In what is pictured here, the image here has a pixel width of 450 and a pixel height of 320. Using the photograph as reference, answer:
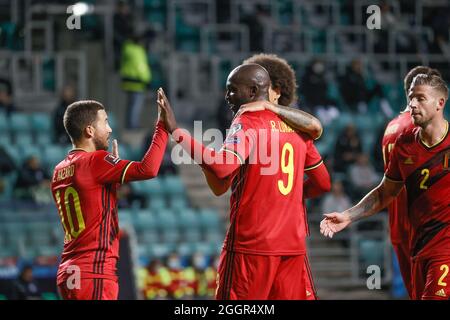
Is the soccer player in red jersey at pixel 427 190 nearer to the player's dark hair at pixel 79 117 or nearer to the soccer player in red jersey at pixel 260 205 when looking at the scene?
the soccer player in red jersey at pixel 260 205

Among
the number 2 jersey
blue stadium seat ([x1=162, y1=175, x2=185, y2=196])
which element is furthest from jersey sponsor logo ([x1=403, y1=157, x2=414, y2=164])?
blue stadium seat ([x1=162, y1=175, x2=185, y2=196])

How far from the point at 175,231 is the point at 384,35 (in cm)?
600

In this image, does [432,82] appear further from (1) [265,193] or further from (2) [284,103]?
(1) [265,193]

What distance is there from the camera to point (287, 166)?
21.8 ft

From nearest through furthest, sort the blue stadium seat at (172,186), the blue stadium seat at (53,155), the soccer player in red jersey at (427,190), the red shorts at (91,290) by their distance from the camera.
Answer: the red shorts at (91,290) → the soccer player in red jersey at (427,190) → the blue stadium seat at (53,155) → the blue stadium seat at (172,186)

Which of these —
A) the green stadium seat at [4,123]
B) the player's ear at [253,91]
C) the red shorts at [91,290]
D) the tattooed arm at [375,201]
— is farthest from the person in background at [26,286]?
the player's ear at [253,91]

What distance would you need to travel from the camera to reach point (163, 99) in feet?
21.3

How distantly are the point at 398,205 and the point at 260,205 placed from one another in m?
1.90

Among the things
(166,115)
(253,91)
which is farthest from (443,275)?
(166,115)

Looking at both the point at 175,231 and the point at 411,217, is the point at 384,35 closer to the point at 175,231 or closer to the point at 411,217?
the point at 175,231

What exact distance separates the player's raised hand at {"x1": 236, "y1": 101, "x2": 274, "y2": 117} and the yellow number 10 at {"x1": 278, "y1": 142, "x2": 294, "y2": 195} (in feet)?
0.89

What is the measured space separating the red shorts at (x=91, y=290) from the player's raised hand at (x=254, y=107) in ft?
4.54

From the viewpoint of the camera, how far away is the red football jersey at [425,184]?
7.27 meters
